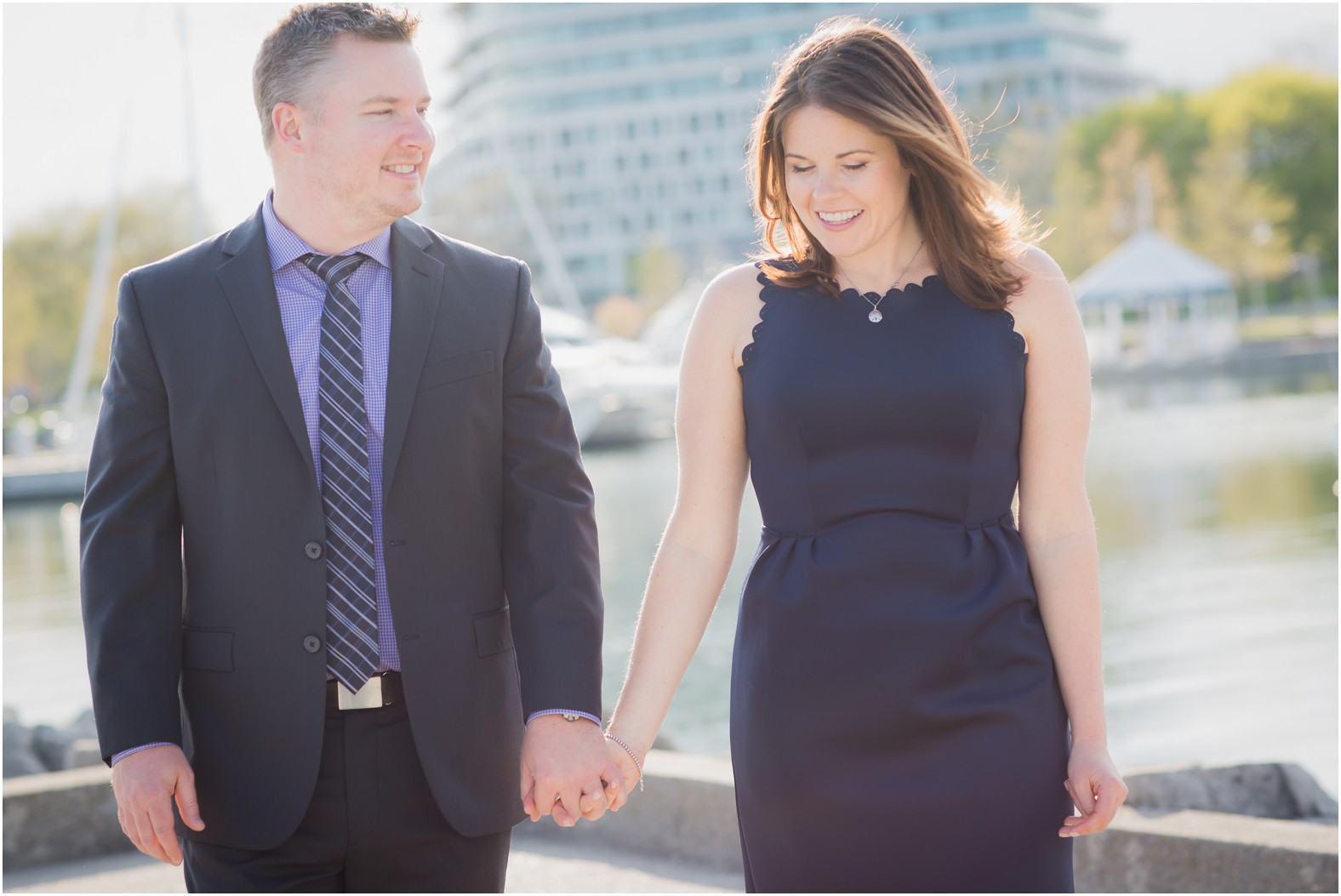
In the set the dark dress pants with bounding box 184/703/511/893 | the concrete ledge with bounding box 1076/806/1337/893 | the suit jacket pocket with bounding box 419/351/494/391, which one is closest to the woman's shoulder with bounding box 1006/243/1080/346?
the suit jacket pocket with bounding box 419/351/494/391

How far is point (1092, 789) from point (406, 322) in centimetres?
137

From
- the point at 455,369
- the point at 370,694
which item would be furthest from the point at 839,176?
the point at 370,694

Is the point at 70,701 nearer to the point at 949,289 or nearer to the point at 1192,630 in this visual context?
the point at 1192,630

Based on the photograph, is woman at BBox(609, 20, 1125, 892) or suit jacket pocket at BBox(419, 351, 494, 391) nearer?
woman at BBox(609, 20, 1125, 892)

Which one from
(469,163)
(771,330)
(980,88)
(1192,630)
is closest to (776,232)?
(771,330)

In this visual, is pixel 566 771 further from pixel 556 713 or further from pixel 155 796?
pixel 155 796

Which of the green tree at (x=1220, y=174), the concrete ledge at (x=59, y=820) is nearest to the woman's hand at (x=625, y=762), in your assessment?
the concrete ledge at (x=59, y=820)

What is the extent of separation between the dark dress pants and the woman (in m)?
0.36

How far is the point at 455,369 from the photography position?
2.50m

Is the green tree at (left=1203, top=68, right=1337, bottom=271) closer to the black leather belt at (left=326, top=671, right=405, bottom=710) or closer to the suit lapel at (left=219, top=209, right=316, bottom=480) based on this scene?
the suit lapel at (left=219, top=209, right=316, bottom=480)

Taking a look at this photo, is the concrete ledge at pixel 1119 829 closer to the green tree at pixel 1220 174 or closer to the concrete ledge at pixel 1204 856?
the concrete ledge at pixel 1204 856

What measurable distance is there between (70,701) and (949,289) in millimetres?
9581

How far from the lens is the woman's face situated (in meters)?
2.46

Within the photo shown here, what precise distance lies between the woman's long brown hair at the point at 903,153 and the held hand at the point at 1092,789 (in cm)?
76
